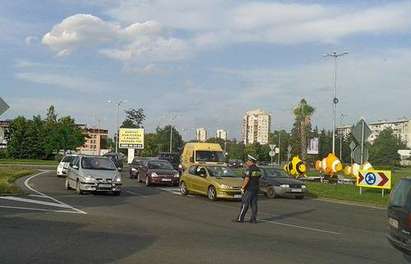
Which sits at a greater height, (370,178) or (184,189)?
(370,178)

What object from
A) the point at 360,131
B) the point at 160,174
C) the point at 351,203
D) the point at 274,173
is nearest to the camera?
the point at 351,203

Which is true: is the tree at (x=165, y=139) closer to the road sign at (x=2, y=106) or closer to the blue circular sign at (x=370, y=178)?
the blue circular sign at (x=370, y=178)

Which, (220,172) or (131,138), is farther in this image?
(131,138)

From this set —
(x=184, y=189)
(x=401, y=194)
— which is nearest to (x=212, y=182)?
(x=184, y=189)

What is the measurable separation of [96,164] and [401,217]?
1820 centimetres

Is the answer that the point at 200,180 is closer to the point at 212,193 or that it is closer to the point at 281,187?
the point at 212,193

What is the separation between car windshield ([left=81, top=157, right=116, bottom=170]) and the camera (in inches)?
997

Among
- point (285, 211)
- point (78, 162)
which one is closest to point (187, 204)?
point (285, 211)

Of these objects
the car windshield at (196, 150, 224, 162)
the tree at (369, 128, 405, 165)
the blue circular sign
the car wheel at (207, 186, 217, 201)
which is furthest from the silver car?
the tree at (369, 128, 405, 165)

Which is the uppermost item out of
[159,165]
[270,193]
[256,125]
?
[256,125]

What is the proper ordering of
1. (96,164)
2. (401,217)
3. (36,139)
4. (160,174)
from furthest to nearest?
(36,139) < (160,174) < (96,164) < (401,217)

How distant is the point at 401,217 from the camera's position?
9258mm

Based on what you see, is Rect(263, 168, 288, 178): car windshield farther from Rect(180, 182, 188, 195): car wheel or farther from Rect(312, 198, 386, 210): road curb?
Rect(180, 182, 188, 195): car wheel

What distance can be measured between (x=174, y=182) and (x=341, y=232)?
1866 centimetres
